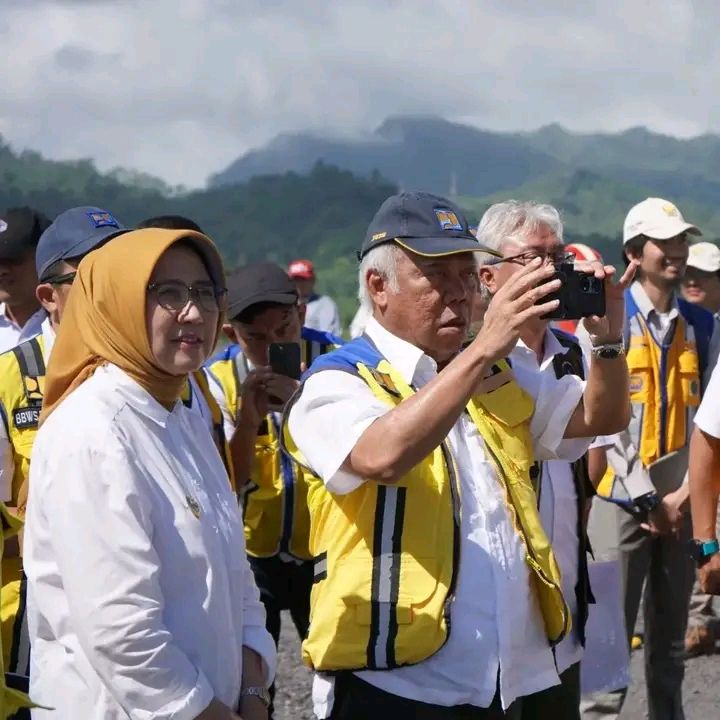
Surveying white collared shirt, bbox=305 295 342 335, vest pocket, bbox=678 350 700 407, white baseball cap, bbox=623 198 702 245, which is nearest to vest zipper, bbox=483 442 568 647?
vest pocket, bbox=678 350 700 407

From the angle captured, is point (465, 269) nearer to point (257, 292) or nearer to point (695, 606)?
point (257, 292)

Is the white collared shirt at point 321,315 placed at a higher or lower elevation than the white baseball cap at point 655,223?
lower

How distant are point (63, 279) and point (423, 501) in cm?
130

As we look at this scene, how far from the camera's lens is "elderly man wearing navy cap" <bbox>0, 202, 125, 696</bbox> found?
357 centimetres

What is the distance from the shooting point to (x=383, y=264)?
11.1 ft

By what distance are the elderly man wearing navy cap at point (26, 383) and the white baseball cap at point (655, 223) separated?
2738 millimetres

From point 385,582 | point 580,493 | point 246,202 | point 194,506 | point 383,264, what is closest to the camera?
point 194,506

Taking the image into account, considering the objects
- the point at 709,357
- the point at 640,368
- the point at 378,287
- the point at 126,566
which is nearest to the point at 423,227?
the point at 378,287

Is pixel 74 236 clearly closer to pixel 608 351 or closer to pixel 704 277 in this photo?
pixel 608 351

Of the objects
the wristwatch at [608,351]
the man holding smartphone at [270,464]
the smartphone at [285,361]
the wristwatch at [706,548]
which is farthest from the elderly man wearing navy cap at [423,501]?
the man holding smartphone at [270,464]

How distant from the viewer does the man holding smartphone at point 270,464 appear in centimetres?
495

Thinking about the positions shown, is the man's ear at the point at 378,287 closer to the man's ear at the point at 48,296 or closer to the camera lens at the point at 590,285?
the camera lens at the point at 590,285

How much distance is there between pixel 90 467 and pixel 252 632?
0.62m

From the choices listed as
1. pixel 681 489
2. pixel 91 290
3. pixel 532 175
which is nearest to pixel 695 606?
pixel 681 489
